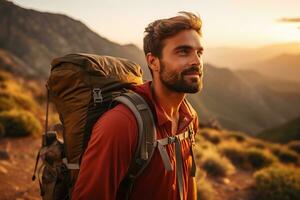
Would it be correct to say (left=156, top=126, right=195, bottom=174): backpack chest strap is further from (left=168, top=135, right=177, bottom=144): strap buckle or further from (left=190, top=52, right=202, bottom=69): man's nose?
(left=190, top=52, right=202, bottom=69): man's nose

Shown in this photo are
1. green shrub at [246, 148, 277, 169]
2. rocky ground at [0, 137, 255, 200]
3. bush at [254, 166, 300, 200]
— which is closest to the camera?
rocky ground at [0, 137, 255, 200]

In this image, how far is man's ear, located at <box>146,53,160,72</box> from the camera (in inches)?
96.7

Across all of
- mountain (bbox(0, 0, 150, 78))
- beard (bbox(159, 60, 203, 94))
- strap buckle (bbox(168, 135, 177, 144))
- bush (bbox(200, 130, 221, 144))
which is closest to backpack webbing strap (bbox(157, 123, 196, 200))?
strap buckle (bbox(168, 135, 177, 144))

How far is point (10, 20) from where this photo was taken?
67.6 meters

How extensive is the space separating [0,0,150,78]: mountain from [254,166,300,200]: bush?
4284 centimetres

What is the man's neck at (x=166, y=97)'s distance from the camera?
2.45 meters

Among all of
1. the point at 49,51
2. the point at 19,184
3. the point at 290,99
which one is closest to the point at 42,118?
the point at 19,184

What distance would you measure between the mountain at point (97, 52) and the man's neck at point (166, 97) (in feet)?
90.4

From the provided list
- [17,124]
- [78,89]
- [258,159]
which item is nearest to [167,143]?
[78,89]

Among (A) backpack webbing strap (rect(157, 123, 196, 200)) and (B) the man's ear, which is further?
(B) the man's ear

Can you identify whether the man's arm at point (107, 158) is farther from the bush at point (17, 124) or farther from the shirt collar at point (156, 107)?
the bush at point (17, 124)

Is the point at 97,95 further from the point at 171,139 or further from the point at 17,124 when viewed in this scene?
the point at 17,124

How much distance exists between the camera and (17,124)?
28.7 feet

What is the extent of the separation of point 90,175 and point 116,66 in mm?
998
